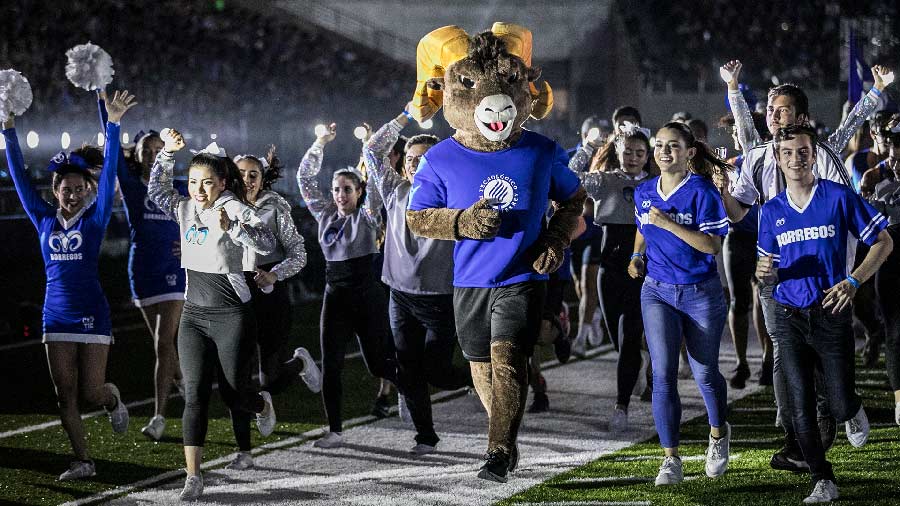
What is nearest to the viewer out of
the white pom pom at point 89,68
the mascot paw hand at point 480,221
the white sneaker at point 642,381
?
the mascot paw hand at point 480,221

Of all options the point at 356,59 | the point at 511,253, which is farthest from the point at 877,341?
the point at 356,59

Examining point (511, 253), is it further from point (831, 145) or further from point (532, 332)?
point (831, 145)

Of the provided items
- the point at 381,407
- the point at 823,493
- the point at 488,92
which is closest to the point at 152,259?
the point at 381,407

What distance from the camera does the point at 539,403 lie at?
813cm

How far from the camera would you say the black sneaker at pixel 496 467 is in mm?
5215

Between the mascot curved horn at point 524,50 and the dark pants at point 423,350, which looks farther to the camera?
the dark pants at point 423,350

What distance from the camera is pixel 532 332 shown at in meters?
5.39

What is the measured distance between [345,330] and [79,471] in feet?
5.64

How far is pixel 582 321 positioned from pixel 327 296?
4.13m

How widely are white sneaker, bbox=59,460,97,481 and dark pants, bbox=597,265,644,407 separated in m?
3.00

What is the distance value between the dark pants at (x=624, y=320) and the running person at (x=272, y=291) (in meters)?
1.95

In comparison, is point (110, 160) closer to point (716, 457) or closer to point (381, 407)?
point (381, 407)

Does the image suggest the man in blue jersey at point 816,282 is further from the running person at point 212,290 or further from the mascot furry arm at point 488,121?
the running person at point 212,290

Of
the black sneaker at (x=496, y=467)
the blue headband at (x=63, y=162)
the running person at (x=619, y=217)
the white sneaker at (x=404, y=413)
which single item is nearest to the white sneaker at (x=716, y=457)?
the black sneaker at (x=496, y=467)
